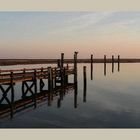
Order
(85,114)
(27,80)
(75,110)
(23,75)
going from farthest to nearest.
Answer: (27,80), (23,75), (75,110), (85,114)

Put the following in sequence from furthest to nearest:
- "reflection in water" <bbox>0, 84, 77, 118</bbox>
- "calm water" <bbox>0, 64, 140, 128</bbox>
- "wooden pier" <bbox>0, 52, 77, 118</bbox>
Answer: "wooden pier" <bbox>0, 52, 77, 118</bbox> → "reflection in water" <bbox>0, 84, 77, 118</bbox> → "calm water" <bbox>0, 64, 140, 128</bbox>

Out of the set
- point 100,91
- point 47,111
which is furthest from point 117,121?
point 100,91

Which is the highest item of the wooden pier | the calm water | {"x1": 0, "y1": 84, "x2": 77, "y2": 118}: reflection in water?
the wooden pier

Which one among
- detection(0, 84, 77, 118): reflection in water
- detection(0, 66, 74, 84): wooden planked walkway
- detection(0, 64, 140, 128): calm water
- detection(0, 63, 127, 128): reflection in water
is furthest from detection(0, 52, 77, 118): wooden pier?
detection(0, 64, 140, 128): calm water

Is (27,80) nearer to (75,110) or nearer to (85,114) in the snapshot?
(75,110)

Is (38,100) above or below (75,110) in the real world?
above

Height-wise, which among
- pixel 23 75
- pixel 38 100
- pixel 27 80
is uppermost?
pixel 23 75

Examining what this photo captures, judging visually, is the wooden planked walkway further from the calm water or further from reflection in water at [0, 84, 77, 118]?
the calm water

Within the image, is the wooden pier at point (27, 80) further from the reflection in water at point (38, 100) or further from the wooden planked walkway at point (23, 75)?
the reflection in water at point (38, 100)

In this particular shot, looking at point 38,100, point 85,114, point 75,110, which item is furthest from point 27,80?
point 85,114

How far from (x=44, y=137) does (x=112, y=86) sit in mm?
25049

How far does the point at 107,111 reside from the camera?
2486 cm

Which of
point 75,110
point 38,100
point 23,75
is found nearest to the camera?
point 75,110

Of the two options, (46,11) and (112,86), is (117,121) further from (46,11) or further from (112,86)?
(112,86)
